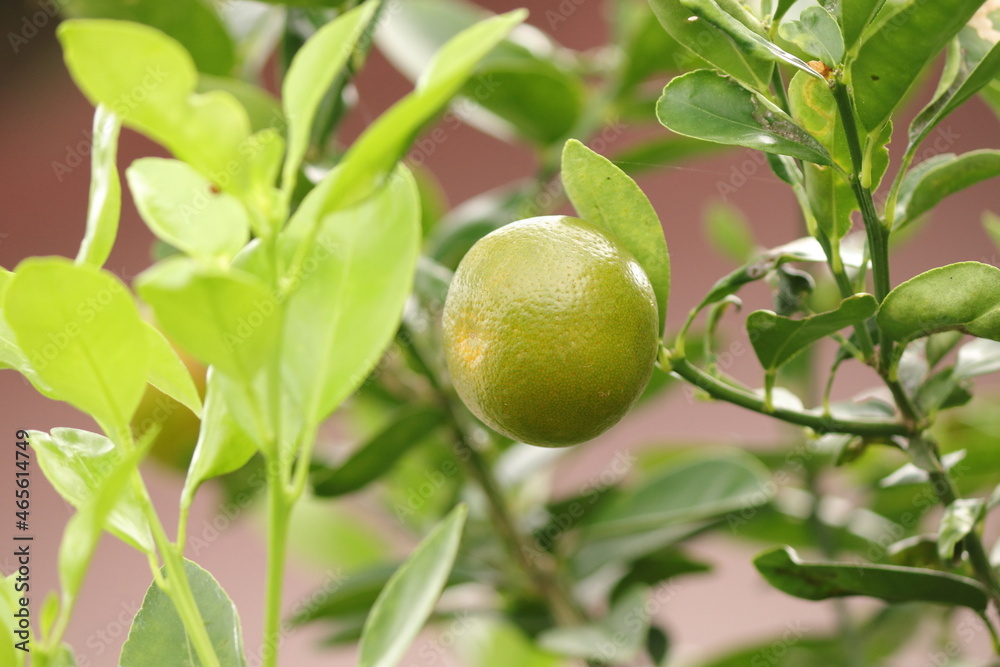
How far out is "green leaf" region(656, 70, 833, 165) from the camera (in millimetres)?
340

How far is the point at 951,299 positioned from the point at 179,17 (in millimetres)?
592

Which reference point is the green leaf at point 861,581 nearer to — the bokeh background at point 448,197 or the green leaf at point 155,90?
the green leaf at point 155,90

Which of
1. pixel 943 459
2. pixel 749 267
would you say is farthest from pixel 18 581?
pixel 943 459

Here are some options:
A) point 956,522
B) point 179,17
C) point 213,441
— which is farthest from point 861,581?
point 179,17

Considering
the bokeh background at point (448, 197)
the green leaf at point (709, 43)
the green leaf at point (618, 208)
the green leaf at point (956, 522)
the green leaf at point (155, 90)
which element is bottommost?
the bokeh background at point (448, 197)

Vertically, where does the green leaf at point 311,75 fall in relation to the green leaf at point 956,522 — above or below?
above

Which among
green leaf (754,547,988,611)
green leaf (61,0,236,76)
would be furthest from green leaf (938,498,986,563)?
green leaf (61,0,236,76)

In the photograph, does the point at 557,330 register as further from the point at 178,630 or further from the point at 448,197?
the point at 448,197

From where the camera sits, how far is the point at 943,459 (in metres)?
0.46

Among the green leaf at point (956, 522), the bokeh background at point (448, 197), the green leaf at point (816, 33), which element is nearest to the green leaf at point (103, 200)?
the green leaf at point (816, 33)

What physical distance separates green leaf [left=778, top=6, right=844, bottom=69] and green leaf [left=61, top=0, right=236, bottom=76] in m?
0.51

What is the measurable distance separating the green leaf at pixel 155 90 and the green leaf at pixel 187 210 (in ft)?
0.06

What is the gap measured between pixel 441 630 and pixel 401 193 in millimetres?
633

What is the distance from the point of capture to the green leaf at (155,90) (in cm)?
22
